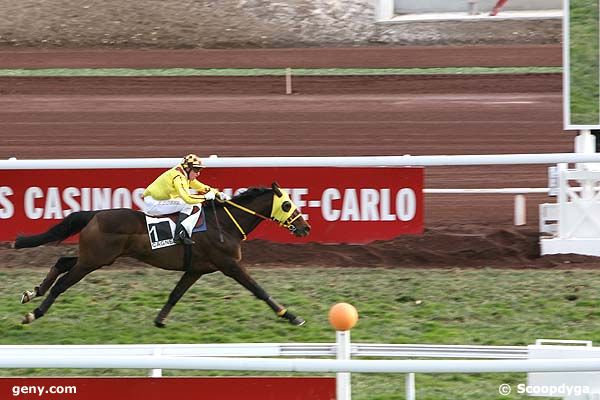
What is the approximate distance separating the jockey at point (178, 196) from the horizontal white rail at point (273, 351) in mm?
4110

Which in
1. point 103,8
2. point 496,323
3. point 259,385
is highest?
point 103,8

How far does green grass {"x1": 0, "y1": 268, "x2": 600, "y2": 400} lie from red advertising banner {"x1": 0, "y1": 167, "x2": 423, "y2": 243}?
708 millimetres

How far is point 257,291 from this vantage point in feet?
33.1

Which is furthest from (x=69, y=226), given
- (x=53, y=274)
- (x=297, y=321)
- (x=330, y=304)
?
(x=330, y=304)

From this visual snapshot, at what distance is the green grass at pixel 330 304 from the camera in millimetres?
9805

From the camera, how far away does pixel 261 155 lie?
18.6m

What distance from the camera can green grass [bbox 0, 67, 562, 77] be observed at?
2317 cm

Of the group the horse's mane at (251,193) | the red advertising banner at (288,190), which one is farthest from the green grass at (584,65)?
the horse's mane at (251,193)

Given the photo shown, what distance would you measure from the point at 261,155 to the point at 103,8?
10.2 meters

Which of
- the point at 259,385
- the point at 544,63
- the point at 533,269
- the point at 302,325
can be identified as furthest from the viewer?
the point at 544,63

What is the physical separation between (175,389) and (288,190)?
6.95m

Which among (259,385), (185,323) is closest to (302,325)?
(185,323)

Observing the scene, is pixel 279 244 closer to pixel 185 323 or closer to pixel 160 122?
pixel 185 323

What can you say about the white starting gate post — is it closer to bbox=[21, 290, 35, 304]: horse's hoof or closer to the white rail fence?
bbox=[21, 290, 35, 304]: horse's hoof
